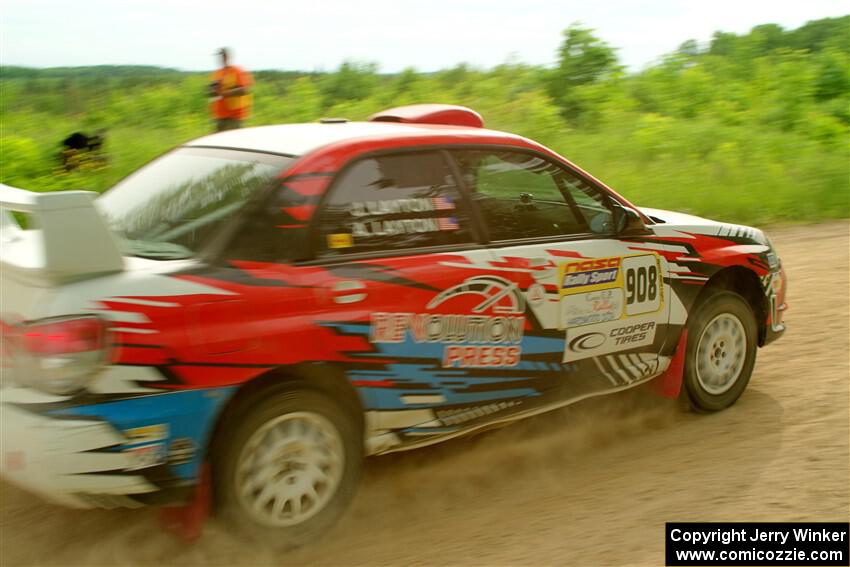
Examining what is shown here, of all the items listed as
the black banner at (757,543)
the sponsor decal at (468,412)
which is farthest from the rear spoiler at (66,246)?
the black banner at (757,543)

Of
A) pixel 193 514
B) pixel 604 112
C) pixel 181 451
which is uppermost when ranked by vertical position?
pixel 604 112

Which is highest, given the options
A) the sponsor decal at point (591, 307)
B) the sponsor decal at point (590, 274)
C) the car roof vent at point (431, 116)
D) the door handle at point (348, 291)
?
the car roof vent at point (431, 116)

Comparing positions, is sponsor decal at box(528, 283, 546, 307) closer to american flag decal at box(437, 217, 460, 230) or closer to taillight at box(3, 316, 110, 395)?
american flag decal at box(437, 217, 460, 230)

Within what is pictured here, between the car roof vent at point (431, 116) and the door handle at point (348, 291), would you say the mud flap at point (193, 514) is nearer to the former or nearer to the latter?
the door handle at point (348, 291)

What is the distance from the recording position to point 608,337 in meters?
4.82

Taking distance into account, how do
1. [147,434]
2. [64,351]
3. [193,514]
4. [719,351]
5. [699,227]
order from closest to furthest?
[64,351] → [147,434] → [193,514] → [699,227] → [719,351]

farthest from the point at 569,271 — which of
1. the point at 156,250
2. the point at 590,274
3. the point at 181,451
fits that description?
the point at 181,451

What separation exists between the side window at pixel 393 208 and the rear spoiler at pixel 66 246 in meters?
0.84

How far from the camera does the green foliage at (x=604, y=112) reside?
12.4m

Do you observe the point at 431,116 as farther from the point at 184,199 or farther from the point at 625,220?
the point at 184,199

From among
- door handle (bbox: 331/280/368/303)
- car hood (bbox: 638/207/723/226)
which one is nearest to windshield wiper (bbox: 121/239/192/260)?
door handle (bbox: 331/280/368/303)

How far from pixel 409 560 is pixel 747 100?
17300mm

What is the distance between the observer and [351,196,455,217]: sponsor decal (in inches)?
158

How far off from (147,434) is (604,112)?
15.6 m
